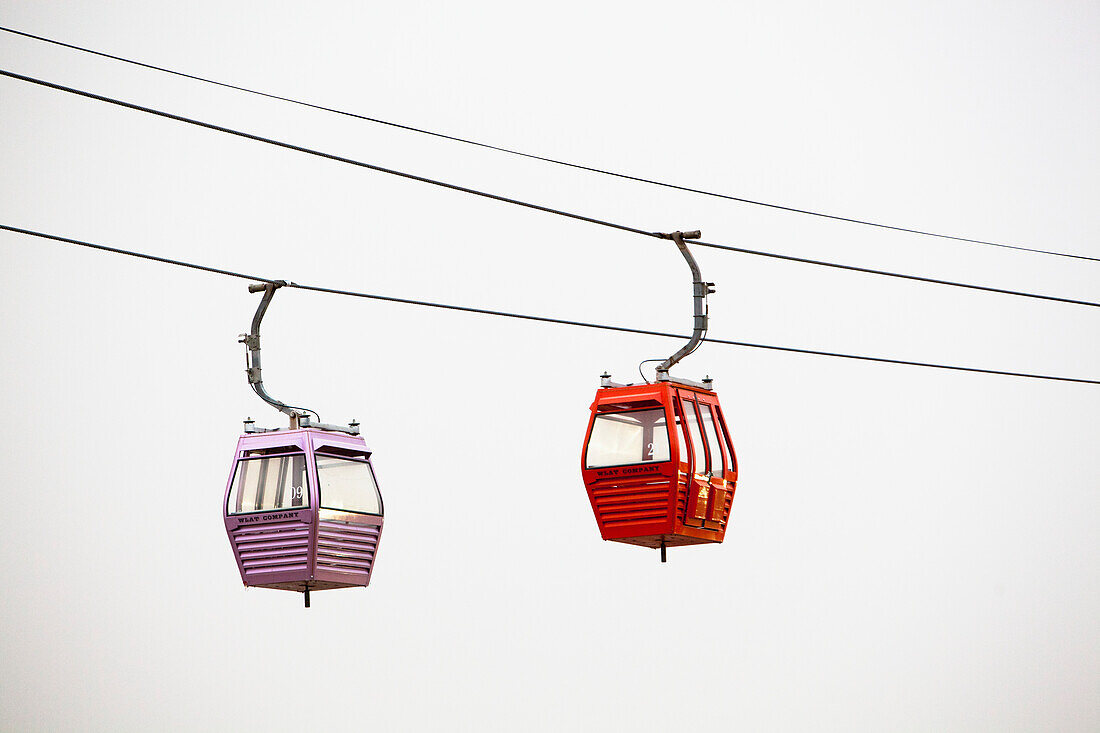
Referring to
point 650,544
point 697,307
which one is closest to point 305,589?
point 650,544

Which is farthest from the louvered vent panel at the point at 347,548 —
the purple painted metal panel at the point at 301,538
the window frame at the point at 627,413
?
the window frame at the point at 627,413

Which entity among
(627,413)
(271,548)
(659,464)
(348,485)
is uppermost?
(627,413)

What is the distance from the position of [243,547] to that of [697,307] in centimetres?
375

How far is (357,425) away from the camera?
12.9 meters

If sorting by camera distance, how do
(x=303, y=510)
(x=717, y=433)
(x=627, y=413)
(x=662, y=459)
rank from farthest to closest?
1. (x=717, y=433)
2. (x=627, y=413)
3. (x=662, y=459)
4. (x=303, y=510)

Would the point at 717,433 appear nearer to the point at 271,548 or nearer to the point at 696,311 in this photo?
the point at 696,311

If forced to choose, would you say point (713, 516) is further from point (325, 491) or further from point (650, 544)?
point (325, 491)

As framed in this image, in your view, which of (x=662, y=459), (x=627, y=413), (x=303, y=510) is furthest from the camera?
(x=627, y=413)

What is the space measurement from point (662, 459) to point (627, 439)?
0.46 m

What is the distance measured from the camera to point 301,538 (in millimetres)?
12195

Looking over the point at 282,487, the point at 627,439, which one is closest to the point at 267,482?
the point at 282,487

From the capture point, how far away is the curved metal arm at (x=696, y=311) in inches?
501

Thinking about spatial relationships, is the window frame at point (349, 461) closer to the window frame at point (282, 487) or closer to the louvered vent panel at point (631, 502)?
the window frame at point (282, 487)

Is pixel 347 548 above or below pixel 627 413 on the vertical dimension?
below
